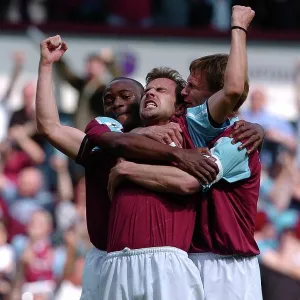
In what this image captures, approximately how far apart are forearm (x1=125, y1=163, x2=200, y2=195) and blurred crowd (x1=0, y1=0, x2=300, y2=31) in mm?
7263

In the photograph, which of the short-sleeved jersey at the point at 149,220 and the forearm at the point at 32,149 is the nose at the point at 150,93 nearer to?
the short-sleeved jersey at the point at 149,220

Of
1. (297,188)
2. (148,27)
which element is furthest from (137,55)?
(297,188)

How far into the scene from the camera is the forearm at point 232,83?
17.7 feet

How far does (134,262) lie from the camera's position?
549cm

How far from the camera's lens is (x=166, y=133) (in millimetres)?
5652

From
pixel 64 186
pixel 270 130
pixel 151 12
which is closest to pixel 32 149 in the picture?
pixel 64 186

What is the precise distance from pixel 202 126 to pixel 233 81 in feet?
0.94

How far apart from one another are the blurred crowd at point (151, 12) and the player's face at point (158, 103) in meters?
6.88

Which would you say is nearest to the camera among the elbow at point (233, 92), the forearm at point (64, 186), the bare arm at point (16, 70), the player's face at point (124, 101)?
the elbow at point (233, 92)

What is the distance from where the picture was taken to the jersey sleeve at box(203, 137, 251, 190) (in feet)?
18.2

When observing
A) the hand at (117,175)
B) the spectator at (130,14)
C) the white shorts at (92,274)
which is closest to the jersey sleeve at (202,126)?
the hand at (117,175)

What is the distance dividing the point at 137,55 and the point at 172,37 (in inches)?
17.8

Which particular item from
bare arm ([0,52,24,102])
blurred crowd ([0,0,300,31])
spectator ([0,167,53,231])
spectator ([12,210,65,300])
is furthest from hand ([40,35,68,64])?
blurred crowd ([0,0,300,31])

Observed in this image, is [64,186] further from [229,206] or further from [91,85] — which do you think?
[229,206]
